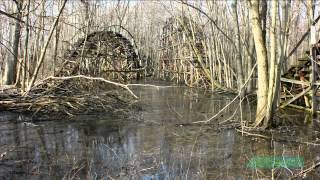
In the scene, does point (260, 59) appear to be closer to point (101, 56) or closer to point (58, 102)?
point (58, 102)

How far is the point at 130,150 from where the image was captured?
8219 mm

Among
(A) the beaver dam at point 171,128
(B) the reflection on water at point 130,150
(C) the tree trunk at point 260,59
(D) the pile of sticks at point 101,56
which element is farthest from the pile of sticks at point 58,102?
(D) the pile of sticks at point 101,56

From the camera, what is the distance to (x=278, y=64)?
9.92 m

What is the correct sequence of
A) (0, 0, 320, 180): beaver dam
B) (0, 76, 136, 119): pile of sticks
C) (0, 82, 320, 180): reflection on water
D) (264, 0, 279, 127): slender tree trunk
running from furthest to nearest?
(0, 76, 136, 119): pile of sticks < (264, 0, 279, 127): slender tree trunk < (0, 0, 320, 180): beaver dam < (0, 82, 320, 180): reflection on water

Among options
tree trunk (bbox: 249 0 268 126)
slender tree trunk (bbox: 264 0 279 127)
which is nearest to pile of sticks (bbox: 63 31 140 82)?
tree trunk (bbox: 249 0 268 126)

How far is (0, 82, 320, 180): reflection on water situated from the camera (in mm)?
6531

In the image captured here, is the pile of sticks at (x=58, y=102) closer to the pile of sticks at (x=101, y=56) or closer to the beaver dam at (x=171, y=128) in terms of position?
the beaver dam at (x=171, y=128)

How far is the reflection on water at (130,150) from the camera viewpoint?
6531mm

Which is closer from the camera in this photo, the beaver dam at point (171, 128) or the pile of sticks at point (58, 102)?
the beaver dam at point (171, 128)

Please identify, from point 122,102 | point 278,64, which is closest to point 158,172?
point 278,64

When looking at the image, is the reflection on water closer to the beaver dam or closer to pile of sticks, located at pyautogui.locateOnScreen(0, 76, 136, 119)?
the beaver dam

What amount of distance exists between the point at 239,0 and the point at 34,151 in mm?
14637

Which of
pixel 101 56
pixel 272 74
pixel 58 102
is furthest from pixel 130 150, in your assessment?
pixel 101 56

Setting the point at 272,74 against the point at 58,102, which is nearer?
the point at 272,74
